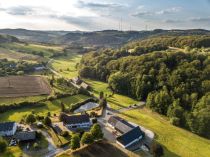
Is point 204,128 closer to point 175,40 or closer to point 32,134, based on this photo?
point 32,134

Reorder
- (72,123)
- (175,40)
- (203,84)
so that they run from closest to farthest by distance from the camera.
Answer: (72,123) < (203,84) < (175,40)

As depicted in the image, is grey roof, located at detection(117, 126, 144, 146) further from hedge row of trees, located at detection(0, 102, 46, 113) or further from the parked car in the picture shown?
hedge row of trees, located at detection(0, 102, 46, 113)

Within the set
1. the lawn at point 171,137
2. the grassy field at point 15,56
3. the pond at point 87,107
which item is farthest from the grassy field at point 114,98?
the grassy field at point 15,56

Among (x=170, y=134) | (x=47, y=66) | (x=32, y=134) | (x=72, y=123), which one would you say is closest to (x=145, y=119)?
(x=170, y=134)

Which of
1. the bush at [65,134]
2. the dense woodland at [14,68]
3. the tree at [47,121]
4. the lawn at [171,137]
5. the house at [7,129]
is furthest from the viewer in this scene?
the dense woodland at [14,68]

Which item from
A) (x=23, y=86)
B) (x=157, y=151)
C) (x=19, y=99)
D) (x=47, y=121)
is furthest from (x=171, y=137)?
(x=23, y=86)

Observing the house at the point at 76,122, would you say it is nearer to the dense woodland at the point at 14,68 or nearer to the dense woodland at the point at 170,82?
the dense woodland at the point at 170,82
